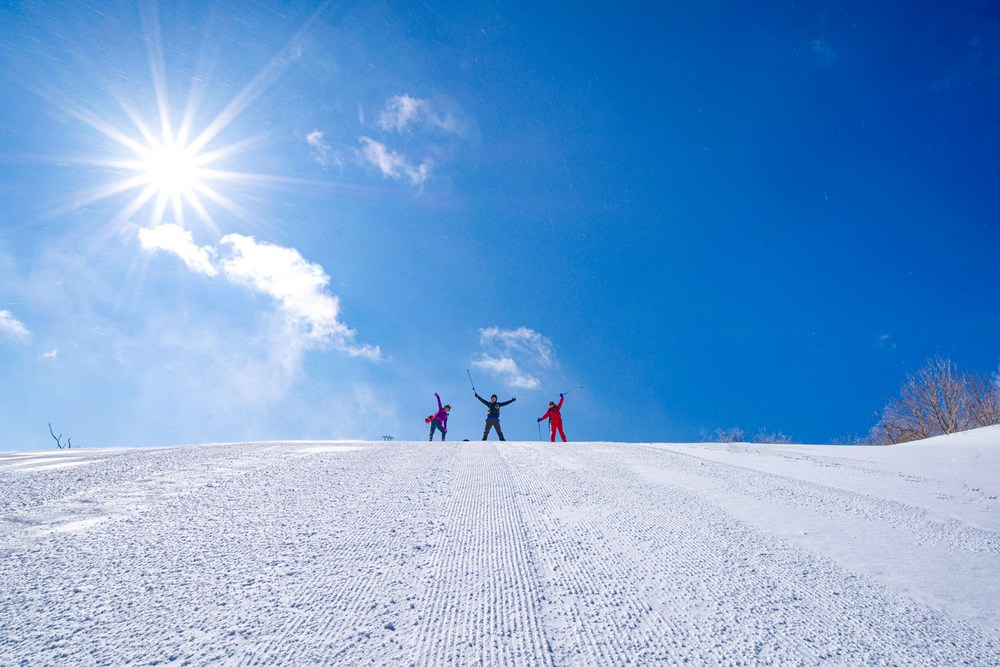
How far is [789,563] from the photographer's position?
1418 millimetres

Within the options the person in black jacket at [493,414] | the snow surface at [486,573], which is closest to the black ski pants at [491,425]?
the person in black jacket at [493,414]

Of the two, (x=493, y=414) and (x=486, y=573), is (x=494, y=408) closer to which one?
(x=493, y=414)

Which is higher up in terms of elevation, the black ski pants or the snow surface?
the black ski pants

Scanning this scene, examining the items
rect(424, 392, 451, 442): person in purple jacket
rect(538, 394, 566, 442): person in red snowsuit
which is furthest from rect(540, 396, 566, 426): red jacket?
rect(424, 392, 451, 442): person in purple jacket

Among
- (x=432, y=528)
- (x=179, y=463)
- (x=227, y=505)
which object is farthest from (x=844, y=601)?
(x=179, y=463)

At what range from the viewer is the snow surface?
0.94m

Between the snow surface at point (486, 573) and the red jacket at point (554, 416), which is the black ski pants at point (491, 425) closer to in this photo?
the red jacket at point (554, 416)

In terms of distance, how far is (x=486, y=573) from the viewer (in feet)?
4.27

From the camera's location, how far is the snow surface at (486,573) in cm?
94

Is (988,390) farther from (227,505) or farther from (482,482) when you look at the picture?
(227,505)

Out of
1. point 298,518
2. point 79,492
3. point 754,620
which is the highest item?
point 79,492

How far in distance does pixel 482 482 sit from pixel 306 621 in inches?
66.1

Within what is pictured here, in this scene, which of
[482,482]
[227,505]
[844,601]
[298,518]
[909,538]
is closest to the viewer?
[844,601]

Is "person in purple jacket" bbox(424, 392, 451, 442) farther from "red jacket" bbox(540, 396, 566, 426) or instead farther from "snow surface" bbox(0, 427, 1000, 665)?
"snow surface" bbox(0, 427, 1000, 665)
